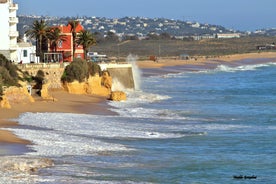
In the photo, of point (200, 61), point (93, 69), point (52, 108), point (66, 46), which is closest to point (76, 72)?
point (93, 69)

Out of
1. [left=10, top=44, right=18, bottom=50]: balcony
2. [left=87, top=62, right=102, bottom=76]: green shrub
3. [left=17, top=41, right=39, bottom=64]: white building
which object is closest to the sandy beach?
[left=87, top=62, right=102, bottom=76]: green shrub

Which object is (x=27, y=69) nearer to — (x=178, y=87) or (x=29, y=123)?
(x=29, y=123)

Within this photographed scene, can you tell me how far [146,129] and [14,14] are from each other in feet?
104

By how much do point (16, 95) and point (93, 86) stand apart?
1420cm

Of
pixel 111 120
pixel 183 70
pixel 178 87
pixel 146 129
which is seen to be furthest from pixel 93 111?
pixel 183 70

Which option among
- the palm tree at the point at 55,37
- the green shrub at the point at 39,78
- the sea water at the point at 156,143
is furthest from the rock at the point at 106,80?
the green shrub at the point at 39,78

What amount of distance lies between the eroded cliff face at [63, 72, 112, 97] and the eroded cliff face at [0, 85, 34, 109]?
29.9ft

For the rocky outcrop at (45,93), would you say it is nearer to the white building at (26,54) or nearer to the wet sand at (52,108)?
the wet sand at (52,108)

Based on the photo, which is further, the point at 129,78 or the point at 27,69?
the point at 129,78

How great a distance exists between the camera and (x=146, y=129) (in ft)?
143

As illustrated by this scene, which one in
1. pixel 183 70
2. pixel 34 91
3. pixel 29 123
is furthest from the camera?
pixel 183 70

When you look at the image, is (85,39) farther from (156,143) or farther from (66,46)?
(156,143)

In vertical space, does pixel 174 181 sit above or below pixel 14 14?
below

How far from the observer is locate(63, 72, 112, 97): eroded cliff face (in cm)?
6262
